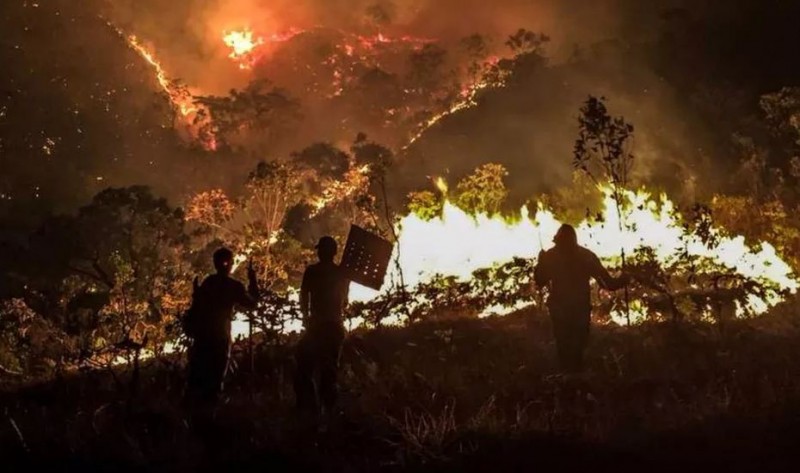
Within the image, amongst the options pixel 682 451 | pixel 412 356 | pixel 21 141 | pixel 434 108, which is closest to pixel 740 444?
pixel 682 451

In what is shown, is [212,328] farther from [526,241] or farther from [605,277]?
[526,241]

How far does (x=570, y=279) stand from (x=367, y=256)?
242 cm

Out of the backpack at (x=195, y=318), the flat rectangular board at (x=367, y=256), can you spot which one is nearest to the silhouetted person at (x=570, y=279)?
the flat rectangular board at (x=367, y=256)

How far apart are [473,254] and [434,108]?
3409 centimetres

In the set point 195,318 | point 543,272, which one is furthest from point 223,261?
point 543,272

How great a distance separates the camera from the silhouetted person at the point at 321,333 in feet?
23.4

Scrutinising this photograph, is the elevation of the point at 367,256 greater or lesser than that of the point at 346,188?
lesser

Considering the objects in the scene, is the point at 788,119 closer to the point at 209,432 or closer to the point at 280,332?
the point at 280,332

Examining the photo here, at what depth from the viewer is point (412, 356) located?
11859 mm

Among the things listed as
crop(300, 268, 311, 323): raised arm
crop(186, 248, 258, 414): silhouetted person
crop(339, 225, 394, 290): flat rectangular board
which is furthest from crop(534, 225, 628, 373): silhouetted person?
crop(186, 248, 258, 414): silhouetted person

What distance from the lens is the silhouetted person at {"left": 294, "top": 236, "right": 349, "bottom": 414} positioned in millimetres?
7129

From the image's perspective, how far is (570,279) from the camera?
27.8ft

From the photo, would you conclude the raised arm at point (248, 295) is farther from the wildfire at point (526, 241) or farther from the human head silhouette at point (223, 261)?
the wildfire at point (526, 241)

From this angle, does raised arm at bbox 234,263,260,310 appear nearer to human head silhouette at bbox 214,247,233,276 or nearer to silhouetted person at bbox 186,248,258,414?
silhouetted person at bbox 186,248,258,414
